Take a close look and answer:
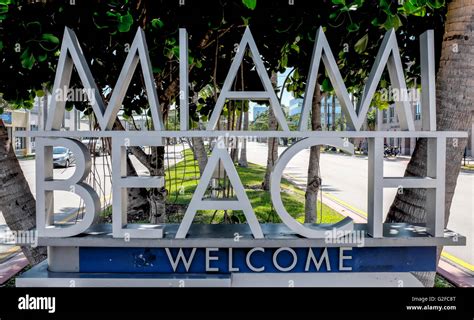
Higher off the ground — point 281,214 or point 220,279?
point 281,214

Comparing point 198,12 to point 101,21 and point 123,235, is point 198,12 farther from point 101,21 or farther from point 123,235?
point 123,235

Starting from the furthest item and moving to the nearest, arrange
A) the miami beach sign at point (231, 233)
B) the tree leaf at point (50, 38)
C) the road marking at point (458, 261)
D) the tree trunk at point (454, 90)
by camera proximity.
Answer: the road marking at point (458, 261), the tree trunk at point (454, 90), the tree leaf at point (50, 38), the miami beach sign at point (231, 233)

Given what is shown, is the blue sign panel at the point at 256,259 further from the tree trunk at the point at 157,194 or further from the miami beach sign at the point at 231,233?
the tree trunk at the point at 157,194

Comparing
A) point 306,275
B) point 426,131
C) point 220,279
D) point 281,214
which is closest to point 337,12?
point 426,131

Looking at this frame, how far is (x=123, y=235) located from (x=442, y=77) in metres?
3.01

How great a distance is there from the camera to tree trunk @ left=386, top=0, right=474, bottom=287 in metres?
3.17

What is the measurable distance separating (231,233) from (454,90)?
7.56 ft

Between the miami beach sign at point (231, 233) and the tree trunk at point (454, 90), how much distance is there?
0.60 metres

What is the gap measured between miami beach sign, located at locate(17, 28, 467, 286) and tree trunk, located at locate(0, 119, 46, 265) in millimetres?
1247

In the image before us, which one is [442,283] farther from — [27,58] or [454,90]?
[27,58]

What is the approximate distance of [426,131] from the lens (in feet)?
8.56

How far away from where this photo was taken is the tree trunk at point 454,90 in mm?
3168

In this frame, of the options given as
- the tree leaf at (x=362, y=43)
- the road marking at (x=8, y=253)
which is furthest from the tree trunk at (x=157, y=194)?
the tree leaf at (x=362, y=43)

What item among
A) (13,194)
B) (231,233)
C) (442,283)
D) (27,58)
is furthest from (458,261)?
(27,58)
